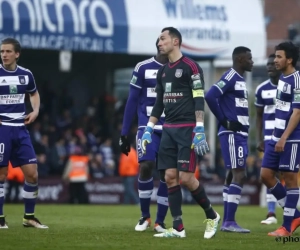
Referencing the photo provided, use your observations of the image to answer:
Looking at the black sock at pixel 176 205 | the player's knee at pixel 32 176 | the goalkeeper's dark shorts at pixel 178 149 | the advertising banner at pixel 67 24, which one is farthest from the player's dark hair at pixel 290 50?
the advertising banner at pixel 67 24

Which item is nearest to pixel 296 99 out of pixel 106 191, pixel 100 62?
pixel 106 191

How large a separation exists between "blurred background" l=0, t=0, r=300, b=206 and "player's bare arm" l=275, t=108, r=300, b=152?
33.5ft

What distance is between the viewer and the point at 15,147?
40.8ft

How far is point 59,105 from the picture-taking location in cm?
2856

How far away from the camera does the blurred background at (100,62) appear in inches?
980

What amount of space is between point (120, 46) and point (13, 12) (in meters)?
3.58

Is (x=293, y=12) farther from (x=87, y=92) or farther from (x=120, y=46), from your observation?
(x=120, y=46)

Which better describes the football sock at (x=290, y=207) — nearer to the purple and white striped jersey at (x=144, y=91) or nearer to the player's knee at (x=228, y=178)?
the purple and white striped jersey at (x=144, y=91)

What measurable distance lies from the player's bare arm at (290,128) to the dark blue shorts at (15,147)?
3.34 meters

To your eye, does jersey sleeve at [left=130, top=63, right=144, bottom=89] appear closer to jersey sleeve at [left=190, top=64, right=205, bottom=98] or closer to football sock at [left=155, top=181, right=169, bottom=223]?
football sock at [left=155, top=181, right=169, bottom=223]

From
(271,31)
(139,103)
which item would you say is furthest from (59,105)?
(271,31)

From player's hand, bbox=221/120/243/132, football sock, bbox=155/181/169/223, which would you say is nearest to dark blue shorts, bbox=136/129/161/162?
football sock, bbox=155/181/169/223

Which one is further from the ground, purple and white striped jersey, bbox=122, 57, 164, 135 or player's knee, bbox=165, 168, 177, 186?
purple and white striped jersey, bbox=122, 57, 164, 135

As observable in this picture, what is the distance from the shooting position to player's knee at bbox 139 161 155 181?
490 inches
